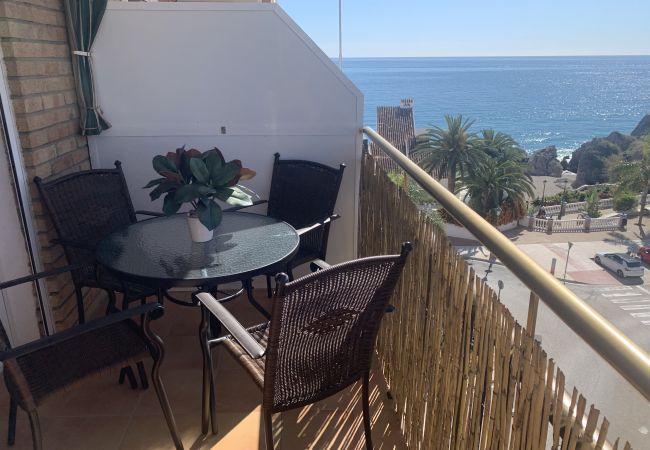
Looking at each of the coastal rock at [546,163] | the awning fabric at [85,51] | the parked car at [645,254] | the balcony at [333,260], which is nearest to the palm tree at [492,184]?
the parked car at [645,254]

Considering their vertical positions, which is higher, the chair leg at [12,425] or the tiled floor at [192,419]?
A: the chair leg at [12,425]

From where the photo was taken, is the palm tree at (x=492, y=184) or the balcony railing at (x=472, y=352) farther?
the palm tree at (x=492, y=184)

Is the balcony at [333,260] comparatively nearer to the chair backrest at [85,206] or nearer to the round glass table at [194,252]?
the chair backrest at [85,206]

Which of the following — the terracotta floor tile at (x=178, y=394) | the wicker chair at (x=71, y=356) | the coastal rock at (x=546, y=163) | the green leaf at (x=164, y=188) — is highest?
the green leaf at (x=164, y=188)

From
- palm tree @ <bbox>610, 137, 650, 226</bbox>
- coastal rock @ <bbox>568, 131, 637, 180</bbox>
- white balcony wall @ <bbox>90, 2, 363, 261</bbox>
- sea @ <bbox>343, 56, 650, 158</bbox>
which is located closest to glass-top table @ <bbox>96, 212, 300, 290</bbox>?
white balcony wall @ <bbox>90, 2, 363, 261</bbox>

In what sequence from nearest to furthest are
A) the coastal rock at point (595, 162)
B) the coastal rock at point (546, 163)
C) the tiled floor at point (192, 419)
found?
the tiled floor at point (192, 419), the coastal rock at point (595, 162), the coastal rock at point (546, 163)

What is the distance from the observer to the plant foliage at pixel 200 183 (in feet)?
6.99

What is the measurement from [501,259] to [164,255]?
1526 millimetres

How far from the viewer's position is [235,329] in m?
1.61

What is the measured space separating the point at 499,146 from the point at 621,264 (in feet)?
28.7

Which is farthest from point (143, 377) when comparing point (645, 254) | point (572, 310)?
point (645, 254)

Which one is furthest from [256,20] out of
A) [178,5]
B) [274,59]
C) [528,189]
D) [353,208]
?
[528,189]

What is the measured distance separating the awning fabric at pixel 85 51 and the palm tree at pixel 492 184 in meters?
21.5

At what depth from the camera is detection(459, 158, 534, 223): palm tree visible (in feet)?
75.9
